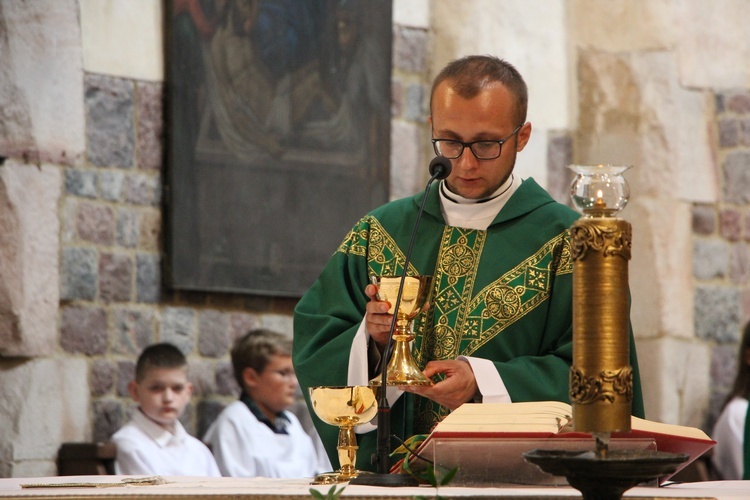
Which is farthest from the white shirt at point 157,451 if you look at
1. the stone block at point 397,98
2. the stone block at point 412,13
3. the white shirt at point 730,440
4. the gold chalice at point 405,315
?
the gold chalice at point 405,315

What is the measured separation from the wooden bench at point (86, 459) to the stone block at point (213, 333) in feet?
3.05

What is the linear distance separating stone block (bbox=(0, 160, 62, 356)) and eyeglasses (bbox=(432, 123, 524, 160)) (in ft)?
11.3

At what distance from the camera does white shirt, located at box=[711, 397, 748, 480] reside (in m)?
7.81

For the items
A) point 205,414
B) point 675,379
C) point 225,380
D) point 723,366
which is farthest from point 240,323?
point 723,366

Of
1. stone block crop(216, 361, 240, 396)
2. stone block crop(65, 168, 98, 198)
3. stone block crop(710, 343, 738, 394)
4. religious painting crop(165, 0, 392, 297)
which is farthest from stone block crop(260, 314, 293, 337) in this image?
stone block crop(710, 343, 738, 394)

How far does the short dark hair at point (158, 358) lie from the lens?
6.71 m

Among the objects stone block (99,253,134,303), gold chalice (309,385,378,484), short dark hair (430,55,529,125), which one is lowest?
gold chalice (309,385,378,484)

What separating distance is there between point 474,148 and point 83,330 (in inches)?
148

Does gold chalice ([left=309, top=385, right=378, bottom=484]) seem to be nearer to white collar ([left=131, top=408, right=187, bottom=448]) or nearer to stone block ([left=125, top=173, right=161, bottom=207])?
white collar ([left=131, top=408, right=187, bottom=448])

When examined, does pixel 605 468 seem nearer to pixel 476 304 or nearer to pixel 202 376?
pixel 476 304

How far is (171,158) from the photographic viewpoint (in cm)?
716

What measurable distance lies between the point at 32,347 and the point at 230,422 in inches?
42.4

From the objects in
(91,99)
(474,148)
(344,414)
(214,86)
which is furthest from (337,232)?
(344,414)

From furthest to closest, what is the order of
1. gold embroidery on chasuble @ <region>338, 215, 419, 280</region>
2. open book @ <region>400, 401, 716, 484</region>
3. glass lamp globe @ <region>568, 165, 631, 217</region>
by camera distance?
gold embroidery on chasuble @ <region>338, 215, 419, 280</region> → open book @ <region>400, 401, 716, 484</region> → glass lamp globe @ <region>568, 165, 631, 217</region>
